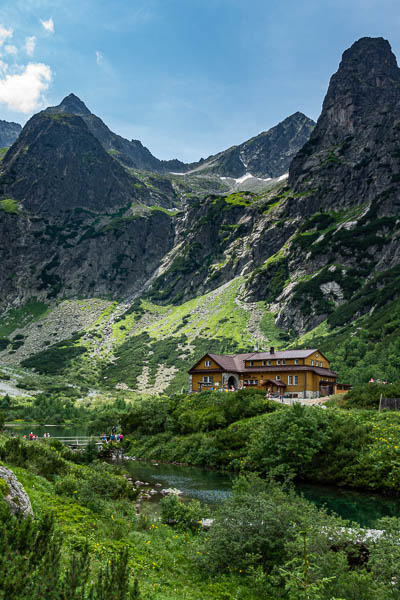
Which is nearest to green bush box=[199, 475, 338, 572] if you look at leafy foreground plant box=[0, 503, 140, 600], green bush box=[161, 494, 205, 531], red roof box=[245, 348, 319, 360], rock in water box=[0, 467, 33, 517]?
green bush box=[161, 494, 205, 531]

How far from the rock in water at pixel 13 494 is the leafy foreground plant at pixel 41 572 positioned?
8.82 ft

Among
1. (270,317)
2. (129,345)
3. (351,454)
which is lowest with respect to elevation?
(351,454)

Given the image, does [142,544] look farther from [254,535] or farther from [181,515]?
[181,515]

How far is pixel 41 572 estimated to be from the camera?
22.0 feet

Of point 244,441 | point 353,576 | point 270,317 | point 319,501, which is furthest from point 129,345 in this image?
point 353,576

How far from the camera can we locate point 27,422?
85.8 metres

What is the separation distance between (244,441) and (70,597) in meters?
39.0

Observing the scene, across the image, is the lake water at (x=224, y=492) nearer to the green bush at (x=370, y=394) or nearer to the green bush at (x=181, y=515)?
the green bush at (x=181, y=515)

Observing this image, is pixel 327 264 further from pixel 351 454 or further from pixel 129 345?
pixel 351 454

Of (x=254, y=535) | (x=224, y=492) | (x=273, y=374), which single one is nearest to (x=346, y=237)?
(x=273, y=374)

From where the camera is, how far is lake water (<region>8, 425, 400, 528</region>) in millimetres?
25922

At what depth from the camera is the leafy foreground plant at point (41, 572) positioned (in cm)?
632

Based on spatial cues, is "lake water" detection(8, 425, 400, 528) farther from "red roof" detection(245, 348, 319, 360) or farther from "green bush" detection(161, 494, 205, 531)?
"red roof" detection(245, 348, 319, 360)

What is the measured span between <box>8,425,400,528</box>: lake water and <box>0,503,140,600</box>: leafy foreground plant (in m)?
17.2
